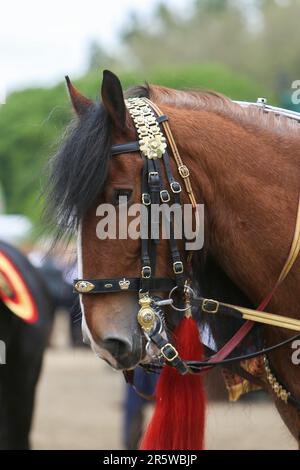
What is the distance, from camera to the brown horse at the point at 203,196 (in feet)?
9.43

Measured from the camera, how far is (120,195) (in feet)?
9.41

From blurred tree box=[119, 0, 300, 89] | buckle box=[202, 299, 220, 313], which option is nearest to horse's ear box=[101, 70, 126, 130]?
buckle box=[202, 299, 220, 313]

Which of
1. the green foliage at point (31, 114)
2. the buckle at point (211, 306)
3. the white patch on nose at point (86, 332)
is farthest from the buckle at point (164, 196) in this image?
the green foliage at point (31, 114)

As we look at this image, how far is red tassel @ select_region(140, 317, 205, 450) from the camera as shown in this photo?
322 centimetres

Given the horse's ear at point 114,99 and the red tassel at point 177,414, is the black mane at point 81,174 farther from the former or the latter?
the red tassel at point 177,414

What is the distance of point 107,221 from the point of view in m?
2.85

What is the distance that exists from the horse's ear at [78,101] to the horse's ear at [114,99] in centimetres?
16

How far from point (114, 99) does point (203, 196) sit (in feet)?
1.60

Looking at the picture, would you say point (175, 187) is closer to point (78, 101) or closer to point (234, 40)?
point (78, 101)

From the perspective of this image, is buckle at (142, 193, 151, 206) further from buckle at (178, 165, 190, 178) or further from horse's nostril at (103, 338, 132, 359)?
horse's nostril at (103, 338, 132, 359)
